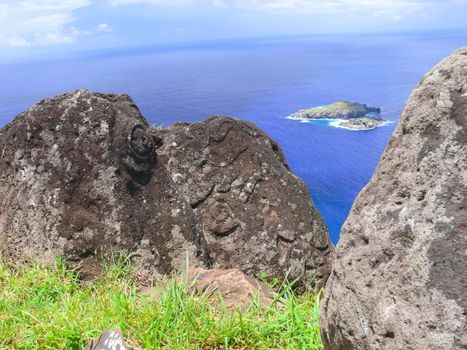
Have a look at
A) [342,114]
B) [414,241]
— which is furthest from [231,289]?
[342,114]

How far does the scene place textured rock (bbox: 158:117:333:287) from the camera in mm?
7445

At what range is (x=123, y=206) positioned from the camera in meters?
6.21

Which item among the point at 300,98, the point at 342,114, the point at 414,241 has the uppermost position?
the point at 414,241

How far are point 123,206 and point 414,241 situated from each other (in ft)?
13.5

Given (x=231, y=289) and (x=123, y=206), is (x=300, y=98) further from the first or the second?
(x=231, y=289)

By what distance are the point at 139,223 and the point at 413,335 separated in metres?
4.23

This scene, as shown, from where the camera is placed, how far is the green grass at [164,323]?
149 inches

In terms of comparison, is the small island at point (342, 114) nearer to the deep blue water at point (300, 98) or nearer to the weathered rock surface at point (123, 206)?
the deep blue water at point (300, 98)

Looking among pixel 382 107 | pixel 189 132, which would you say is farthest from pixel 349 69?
pixel 189 132

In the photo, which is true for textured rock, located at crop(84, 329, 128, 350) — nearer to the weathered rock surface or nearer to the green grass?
the green grass

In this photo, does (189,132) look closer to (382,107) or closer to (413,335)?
(413,335)

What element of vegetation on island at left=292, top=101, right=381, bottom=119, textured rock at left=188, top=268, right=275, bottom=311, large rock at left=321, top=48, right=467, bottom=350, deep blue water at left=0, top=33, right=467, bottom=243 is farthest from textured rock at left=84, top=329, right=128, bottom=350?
vegetation on island at left=292, top=101, right=381, bottom=119

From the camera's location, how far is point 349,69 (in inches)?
6245

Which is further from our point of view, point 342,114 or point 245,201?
point 342,114
